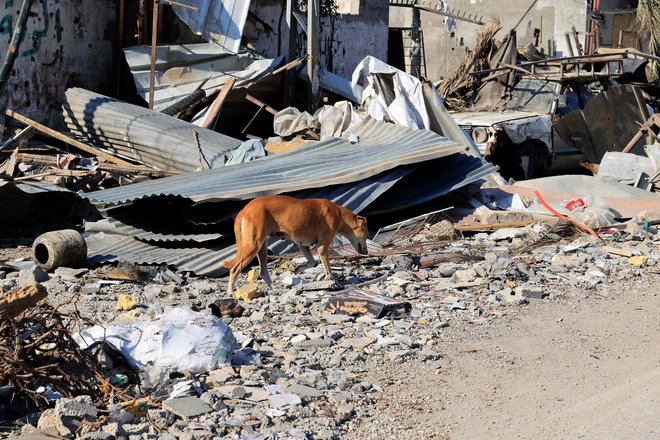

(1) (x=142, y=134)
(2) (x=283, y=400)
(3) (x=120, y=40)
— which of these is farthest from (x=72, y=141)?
(2) (x=283, y=400)

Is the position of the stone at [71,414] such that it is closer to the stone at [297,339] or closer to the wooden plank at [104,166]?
the stone at [297,339]

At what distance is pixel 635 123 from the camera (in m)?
16.6

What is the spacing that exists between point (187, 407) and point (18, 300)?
107 centimetres

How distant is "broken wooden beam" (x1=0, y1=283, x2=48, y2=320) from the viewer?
488cm

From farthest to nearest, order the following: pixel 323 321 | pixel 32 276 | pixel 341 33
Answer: pixel 341 33 → pixel 32 276 → pixel 323 321

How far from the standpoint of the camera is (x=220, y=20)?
571 inches

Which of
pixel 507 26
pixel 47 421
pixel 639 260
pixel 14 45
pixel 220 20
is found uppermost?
pixel 507 26

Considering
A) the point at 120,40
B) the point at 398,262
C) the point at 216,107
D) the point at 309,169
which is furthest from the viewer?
the point at 120,40

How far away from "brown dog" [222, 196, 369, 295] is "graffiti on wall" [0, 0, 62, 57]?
6.66 metres

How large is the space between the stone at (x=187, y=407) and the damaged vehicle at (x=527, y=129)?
9.73 metres

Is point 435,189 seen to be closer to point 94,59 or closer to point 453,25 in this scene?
point 94,59

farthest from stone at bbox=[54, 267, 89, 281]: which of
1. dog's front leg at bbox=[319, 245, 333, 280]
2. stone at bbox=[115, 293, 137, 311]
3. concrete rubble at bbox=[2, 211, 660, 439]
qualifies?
dog's front leg at bbox=[319, 245, 333, 280]

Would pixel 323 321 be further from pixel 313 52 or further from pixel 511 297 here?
pixel 313 52

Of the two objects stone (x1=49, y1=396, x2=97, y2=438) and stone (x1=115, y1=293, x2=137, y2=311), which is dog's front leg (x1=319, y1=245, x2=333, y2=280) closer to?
stone (x1=115, y1=293, x2=137, y2=311)
